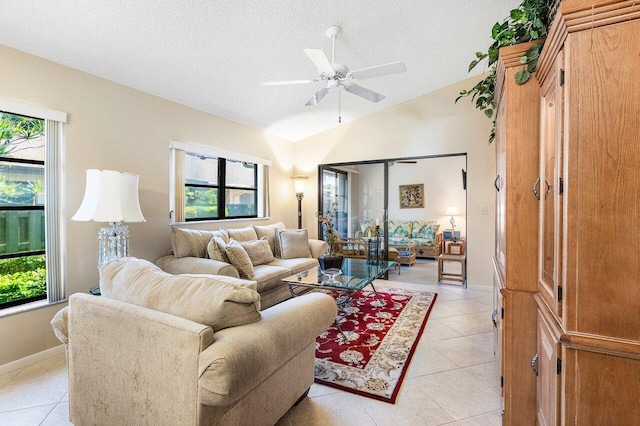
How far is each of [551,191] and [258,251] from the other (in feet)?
10.5

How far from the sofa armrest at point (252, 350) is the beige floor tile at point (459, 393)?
1.03 metres

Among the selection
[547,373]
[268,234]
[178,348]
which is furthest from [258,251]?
[547,373]

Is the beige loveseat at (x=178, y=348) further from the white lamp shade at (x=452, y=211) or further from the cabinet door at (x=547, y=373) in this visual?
the white lamp shade at (x=452, y=211)

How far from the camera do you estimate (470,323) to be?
3172mm

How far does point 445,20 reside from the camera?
2.92 m

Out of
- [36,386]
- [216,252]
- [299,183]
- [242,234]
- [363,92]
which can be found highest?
[363,92]

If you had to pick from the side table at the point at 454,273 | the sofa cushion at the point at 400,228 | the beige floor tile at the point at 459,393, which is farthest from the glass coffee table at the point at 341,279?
the sofa cushion at the point at 400,228

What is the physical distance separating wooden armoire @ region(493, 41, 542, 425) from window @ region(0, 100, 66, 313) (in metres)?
3.37

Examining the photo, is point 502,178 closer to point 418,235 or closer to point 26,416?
point 26,416

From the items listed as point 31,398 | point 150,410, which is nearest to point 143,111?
point 31,398

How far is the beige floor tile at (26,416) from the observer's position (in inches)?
68.5

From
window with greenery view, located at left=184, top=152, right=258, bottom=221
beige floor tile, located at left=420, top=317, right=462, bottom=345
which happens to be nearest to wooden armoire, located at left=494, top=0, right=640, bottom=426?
beige floor tile, located at left=420, top=317, right=462, bottom=345

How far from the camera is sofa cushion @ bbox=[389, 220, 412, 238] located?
280 inches

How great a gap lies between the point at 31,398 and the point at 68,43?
259 centimetres
